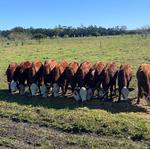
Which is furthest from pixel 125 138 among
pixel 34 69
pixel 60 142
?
pixel 34 69

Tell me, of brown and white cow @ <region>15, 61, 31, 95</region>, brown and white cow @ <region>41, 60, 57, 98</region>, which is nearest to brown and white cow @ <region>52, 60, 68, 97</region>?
brown and white cow @ <region>41, 60, 57, 98</region>

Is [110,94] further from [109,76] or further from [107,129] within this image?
[107,129]

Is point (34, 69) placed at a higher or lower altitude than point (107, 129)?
higher

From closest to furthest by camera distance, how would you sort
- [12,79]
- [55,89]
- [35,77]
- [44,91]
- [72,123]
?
1. [72,123]
2. [55,89]
3. [44,91]
4. [35,77]
5. [12,79]

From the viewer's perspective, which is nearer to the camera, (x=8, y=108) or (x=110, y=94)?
(x=8, y=108)

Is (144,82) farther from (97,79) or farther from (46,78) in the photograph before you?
(46,78)

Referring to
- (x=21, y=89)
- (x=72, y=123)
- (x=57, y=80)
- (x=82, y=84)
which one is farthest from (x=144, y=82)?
(x=21, y=89)

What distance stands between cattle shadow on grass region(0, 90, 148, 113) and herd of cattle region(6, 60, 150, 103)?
0.97ft

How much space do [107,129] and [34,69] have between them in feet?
20.6

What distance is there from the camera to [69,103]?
15.3 meters

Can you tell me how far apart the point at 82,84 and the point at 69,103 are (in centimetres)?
91

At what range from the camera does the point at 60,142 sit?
419 inches

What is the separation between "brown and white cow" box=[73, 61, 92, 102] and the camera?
1538cm

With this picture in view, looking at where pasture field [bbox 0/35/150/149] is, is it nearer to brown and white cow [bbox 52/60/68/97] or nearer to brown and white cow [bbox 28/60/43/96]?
brown and white cow [bbox 52/60/68/97]
